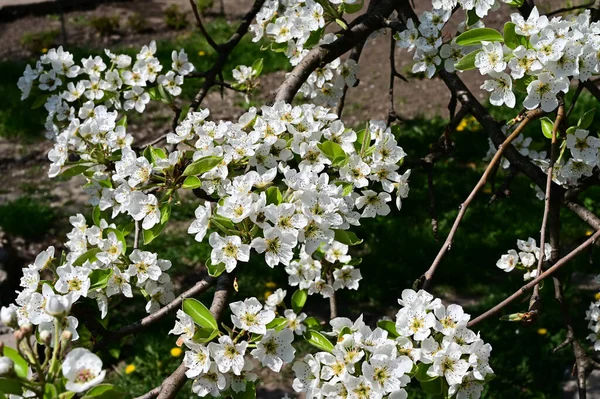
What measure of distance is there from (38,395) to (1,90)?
5.99m

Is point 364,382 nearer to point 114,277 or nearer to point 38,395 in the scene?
point 38,395

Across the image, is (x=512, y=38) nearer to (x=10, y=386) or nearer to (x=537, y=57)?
(x=537, y=57)

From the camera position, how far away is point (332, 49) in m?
2.14

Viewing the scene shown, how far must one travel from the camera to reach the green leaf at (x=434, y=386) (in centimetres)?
139

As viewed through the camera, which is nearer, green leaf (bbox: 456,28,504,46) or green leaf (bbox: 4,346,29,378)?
green leaf (bbox: 4,346,29,378)

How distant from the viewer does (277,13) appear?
2.48 m

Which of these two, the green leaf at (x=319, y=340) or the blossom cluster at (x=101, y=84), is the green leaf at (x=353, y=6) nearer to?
the blossom cluster at (x=101, y=84)

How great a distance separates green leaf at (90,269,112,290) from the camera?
157 centimetres

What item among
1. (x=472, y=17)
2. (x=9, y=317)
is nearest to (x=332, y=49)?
(x=472, y=17)

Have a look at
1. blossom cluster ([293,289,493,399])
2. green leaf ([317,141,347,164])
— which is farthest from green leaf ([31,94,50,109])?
blossom cluster ([293,289,493,399])


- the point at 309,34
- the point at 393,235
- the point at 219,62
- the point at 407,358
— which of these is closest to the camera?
the point at 407,358

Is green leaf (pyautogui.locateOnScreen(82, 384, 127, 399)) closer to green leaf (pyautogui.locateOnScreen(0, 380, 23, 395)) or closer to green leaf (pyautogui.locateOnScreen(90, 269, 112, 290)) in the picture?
green leaf (pyautogui.locateOnScreen(0, 380, 23, 395))

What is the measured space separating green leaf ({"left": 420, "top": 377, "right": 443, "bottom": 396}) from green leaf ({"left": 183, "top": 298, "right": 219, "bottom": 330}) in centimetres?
44

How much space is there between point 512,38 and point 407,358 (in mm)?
762
